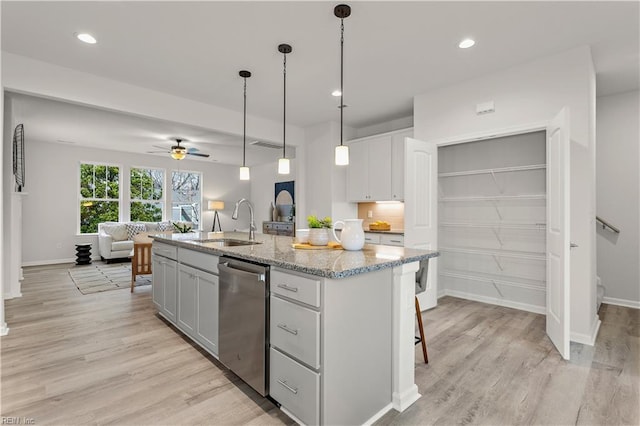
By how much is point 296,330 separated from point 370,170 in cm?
376

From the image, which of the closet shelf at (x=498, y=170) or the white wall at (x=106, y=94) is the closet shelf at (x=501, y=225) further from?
the white wall at (x=106, y=94)

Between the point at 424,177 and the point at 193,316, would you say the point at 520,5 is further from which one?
the point at 193,316

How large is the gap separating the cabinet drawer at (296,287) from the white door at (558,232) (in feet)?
7.23

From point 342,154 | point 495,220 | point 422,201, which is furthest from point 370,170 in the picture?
point 342,154

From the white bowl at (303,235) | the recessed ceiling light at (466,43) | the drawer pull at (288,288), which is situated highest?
the recessed ceiling light at (466,43)

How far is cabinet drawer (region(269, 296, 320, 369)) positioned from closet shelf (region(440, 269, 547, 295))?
3.40 m

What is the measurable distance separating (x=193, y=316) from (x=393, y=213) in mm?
3533

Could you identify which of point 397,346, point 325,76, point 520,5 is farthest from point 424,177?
point 397,346

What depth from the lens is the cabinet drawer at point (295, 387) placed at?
1611 mm

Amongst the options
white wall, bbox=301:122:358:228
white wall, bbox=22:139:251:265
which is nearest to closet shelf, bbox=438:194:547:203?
white wall, bbox=301:122:358:228

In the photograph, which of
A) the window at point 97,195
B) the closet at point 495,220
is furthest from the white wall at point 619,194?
the window at point 97,195

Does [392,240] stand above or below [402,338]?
above

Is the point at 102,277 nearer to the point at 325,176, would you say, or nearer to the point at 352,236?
the point at 325,176

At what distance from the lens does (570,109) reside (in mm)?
3051
